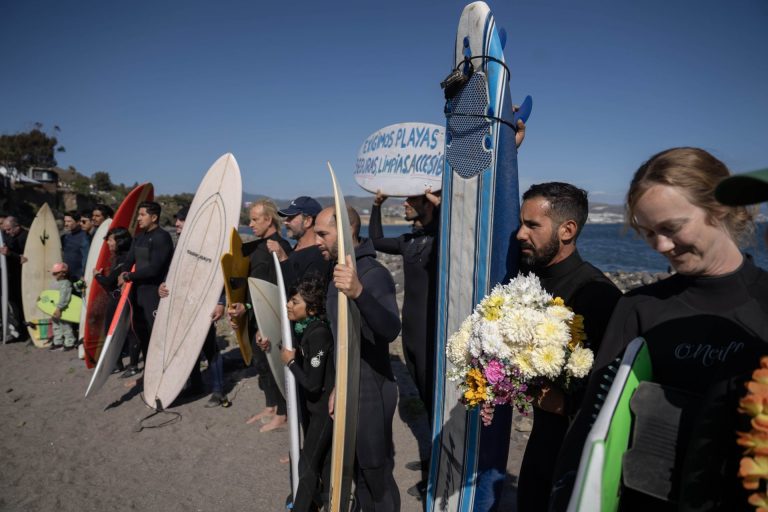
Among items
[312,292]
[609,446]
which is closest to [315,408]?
[312,292]

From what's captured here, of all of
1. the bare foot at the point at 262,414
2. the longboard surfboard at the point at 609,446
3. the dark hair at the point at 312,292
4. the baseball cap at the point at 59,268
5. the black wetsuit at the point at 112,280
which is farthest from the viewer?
the baseball cap at the point at 59,268

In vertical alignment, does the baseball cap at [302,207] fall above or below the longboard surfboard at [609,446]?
above

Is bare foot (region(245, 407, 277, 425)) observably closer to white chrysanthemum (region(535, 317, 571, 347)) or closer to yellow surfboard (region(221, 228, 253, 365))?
yellow surfboard (region(221, 228, 253, 365))

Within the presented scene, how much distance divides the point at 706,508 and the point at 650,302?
0.54 meters

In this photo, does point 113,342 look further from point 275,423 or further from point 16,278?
point 16,278

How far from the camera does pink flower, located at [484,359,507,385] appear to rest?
1.60 m

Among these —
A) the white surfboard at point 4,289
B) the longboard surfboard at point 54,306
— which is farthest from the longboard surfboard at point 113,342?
the white surfboard at point 4,289

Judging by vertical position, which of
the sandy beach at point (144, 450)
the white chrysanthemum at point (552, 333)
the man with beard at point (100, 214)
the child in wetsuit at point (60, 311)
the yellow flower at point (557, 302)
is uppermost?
the man with beard at point (100, 214)

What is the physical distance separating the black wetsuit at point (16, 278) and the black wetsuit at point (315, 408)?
6.38 m

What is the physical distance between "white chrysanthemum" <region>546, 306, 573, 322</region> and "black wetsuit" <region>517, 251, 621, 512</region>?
144 mm

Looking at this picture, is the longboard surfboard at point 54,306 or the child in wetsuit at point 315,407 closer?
the child in wetsuit at point 315,407

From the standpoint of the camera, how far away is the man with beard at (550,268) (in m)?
1.84

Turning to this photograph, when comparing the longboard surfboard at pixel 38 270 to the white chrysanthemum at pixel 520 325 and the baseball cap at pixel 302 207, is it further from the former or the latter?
the white chrysanthemum at pixel 520 325

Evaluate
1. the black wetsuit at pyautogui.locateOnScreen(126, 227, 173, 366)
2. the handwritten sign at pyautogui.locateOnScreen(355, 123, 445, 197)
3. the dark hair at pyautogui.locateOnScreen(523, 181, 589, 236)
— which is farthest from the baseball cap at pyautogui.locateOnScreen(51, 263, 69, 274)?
the dark hair at pyautogui.locateOnScreen(523, 181, 589, 236)
